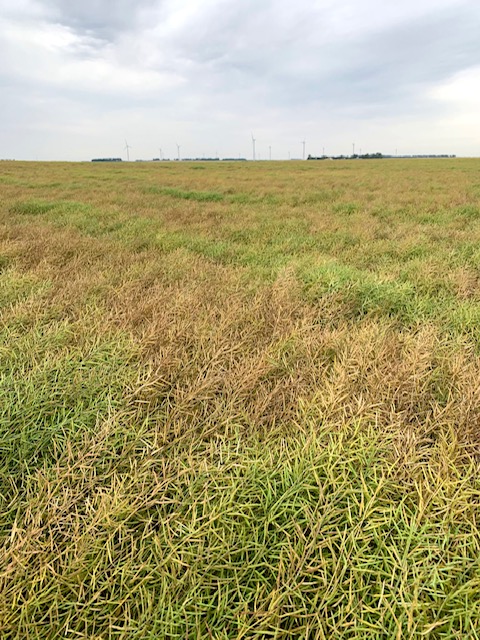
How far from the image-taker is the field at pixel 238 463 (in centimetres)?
119

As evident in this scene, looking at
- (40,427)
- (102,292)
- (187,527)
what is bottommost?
(187,527)

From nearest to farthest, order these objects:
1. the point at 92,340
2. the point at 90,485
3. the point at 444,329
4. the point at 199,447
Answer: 1. the point at 90,485
2. the point at 199,447
3. the point at 92,340
4. the point at 444,329

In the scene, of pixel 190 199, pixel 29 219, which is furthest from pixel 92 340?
pixel 190 199

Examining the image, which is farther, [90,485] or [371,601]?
[90,485]

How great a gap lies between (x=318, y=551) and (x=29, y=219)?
346 inches

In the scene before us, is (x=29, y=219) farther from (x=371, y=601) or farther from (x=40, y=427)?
(x=371, y=601)

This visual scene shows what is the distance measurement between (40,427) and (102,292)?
6.80 feet

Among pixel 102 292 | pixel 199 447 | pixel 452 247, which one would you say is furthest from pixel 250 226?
pixel 199 447

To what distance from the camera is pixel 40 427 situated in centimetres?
182

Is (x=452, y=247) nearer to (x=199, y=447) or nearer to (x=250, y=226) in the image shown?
(x=250, y=226)

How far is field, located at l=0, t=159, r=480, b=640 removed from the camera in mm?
1188

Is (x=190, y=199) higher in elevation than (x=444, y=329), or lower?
higher

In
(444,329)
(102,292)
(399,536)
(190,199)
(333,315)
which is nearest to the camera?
(399,536)

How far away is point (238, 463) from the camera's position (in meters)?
1.66
